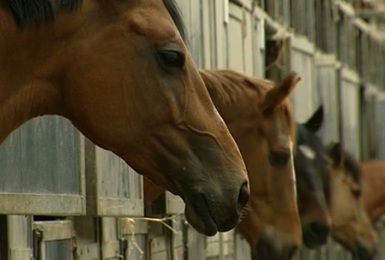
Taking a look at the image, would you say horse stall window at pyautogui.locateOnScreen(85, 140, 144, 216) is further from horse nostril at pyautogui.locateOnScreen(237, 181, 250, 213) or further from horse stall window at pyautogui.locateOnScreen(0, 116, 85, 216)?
horse nostril at pyautogui.locateOnScreen(237, 181, 250, 213)

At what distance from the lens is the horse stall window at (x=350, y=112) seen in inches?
738

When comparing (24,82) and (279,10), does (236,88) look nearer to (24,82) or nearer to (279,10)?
(24,82)

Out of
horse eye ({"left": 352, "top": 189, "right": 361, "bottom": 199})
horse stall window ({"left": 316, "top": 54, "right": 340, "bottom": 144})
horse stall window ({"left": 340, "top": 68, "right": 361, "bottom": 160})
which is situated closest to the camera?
horse eye ({"left": 352, "top": 189, "right": 361, "bottom": 199})

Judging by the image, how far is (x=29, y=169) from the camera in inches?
226

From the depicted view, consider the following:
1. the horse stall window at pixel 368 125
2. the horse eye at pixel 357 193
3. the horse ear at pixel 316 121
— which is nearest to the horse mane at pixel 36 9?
the horse ear at pixel 316 121

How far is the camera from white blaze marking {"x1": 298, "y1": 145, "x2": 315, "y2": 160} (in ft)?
39.1

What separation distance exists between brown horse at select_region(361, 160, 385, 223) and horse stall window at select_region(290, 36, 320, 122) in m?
1.53

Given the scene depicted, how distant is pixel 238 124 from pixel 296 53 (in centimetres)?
615

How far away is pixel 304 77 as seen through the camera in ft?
50.0

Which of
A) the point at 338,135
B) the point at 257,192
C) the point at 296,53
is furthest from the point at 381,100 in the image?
the point at 257,192

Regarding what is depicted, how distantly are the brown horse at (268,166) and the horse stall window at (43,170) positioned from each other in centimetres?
271

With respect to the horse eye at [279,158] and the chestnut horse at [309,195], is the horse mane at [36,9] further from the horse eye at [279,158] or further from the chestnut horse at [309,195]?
the chestnut horse at [309,195]

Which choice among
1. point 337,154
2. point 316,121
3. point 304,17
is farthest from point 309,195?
point 304,17

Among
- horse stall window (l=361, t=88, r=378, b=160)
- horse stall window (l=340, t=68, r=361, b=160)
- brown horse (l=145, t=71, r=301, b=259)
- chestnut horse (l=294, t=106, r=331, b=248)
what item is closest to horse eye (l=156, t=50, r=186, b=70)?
brown horse (l=145, t=71, r=301, b=259)
